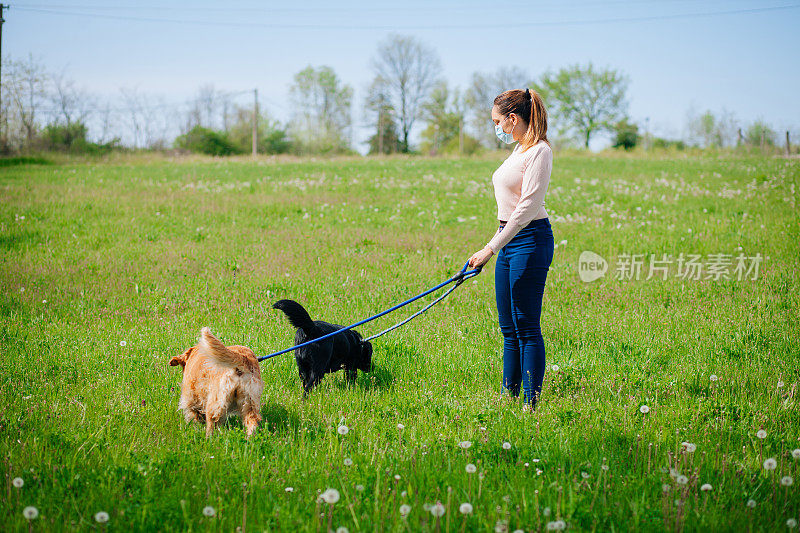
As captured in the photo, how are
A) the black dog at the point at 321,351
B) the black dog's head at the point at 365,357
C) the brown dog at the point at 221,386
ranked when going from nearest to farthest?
the brown dog at the point at 221,386, the black dog at the point at 321,351, the black dog's head at the point at 365,357

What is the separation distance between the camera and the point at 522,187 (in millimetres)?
4211

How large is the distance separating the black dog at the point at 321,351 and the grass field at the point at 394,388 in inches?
8.0

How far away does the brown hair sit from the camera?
4.26m

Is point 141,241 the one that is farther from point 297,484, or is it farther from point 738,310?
point 738,310

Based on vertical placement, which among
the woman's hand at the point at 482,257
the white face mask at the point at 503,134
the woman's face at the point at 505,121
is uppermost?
the woman's face at the point at 505,121

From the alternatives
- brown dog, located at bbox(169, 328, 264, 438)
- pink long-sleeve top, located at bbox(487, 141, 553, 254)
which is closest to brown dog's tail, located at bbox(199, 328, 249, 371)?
brown dog, located at bbox(169, 328, 264, 438)

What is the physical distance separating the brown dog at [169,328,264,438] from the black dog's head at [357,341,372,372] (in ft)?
4.85

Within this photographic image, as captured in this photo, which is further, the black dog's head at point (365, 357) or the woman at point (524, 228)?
the black dog's head at point (365, 357)

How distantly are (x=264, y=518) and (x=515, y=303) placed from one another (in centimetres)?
248

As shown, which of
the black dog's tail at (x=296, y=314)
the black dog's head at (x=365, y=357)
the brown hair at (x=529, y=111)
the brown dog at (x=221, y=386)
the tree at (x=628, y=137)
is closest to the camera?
the brown dog at (x=221, y=386)

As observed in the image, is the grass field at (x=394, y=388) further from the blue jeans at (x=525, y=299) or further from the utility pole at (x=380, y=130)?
the utility pole at (x=380, y=130)

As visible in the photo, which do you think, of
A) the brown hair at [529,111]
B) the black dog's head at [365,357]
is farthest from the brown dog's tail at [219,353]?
the brown hair at [529,111]

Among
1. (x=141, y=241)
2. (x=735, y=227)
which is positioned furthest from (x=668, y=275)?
(x=141, y=241)

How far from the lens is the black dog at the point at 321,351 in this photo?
15.0ft
